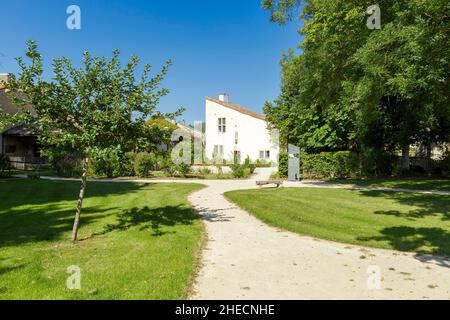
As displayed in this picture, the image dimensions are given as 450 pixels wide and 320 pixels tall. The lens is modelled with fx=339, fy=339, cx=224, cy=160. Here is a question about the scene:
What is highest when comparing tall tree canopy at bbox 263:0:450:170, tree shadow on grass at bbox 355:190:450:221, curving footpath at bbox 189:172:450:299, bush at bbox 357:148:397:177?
tall tree canopy at bbox 263:0:450:170

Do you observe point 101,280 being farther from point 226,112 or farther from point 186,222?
point 226,112

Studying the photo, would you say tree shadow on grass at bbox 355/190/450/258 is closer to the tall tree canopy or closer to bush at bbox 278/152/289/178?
the tall tree canopy

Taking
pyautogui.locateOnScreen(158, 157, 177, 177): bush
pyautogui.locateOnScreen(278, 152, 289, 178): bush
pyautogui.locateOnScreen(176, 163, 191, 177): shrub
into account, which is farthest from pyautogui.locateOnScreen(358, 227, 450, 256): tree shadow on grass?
pyautogui.locateOnScreen(158, 157, 177, 177): bush

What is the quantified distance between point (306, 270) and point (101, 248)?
165 inches

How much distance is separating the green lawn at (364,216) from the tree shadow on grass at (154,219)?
2273 mm

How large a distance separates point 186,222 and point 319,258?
4327mm

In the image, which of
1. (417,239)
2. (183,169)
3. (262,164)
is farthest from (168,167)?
(417,239)

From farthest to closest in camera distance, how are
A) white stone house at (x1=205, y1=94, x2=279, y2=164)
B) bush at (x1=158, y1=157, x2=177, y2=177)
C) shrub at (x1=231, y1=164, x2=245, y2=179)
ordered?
white stone house at (x1=205, y1=94, x2=279, y2=164), bush at (x1=158, y1=157, x2=177, y2=177), shrub at (x1=231, y1=164, x2=245, y2=179)

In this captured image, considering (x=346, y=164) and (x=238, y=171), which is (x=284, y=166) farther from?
(x=346, y=164)

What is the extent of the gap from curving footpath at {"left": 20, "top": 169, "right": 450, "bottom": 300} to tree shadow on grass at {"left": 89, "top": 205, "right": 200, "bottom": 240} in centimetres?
147

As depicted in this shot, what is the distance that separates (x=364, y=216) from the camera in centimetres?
1062

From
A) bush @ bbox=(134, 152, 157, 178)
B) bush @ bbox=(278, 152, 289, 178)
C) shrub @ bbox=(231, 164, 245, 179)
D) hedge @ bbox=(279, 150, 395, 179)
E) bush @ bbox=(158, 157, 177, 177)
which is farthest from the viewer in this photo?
bush @ bbox=(158, 157, 177, 177)

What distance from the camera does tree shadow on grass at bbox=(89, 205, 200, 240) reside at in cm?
893
